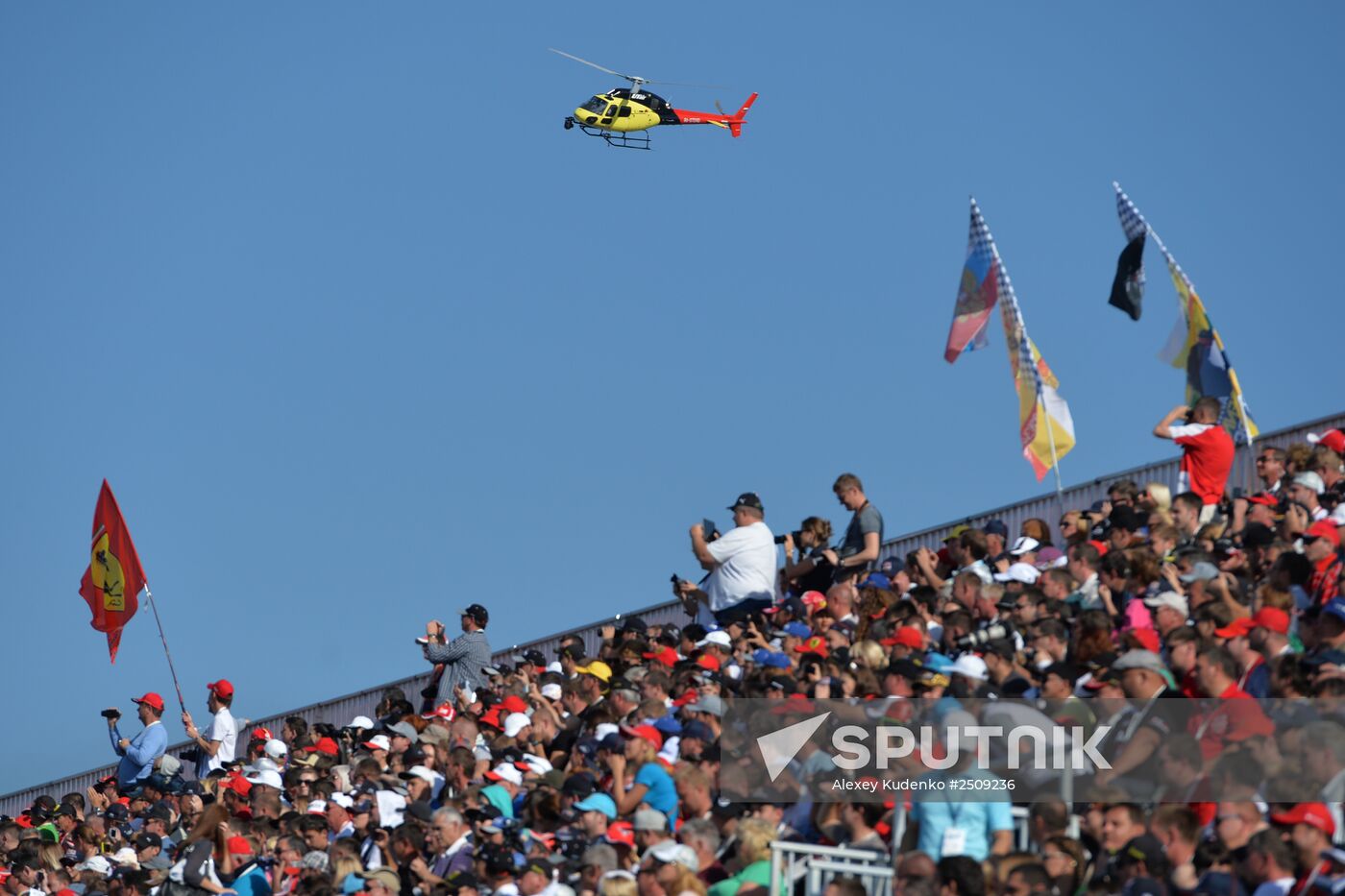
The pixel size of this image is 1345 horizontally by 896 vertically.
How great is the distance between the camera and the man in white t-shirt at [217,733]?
22.9 m

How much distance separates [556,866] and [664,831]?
83 centimetres

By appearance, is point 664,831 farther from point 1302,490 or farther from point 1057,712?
point 1302,490

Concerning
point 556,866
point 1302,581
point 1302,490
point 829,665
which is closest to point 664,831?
point 556,866

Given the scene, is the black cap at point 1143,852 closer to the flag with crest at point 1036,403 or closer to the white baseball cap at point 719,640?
the white baseball cap at point 719,640

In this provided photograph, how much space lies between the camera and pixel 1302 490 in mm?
14789

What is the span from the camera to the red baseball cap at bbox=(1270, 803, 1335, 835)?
9.77m

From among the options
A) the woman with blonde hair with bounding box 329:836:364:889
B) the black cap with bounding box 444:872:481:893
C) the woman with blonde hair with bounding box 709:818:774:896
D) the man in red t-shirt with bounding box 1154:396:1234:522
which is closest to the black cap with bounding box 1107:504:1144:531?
the man in red t-shirt with bounding box 1154:396:1234:522

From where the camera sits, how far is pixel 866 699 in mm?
13406

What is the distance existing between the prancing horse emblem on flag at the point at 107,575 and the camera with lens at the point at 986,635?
1697cm

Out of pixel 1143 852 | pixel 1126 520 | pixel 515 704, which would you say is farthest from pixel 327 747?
pixel 1143 852

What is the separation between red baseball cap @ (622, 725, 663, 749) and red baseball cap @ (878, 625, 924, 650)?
166 centimetres

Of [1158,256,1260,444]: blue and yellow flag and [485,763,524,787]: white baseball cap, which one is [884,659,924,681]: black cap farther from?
[1158,256,1260,444]: blue and yellow flag

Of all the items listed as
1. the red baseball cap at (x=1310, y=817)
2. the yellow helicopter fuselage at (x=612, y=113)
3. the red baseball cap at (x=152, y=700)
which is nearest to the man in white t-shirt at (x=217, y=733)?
the red baseball cap at (x=152, y=700)

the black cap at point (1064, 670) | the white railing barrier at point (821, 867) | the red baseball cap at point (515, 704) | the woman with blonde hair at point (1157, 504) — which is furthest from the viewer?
the red baseball cap at point (515, 704)
